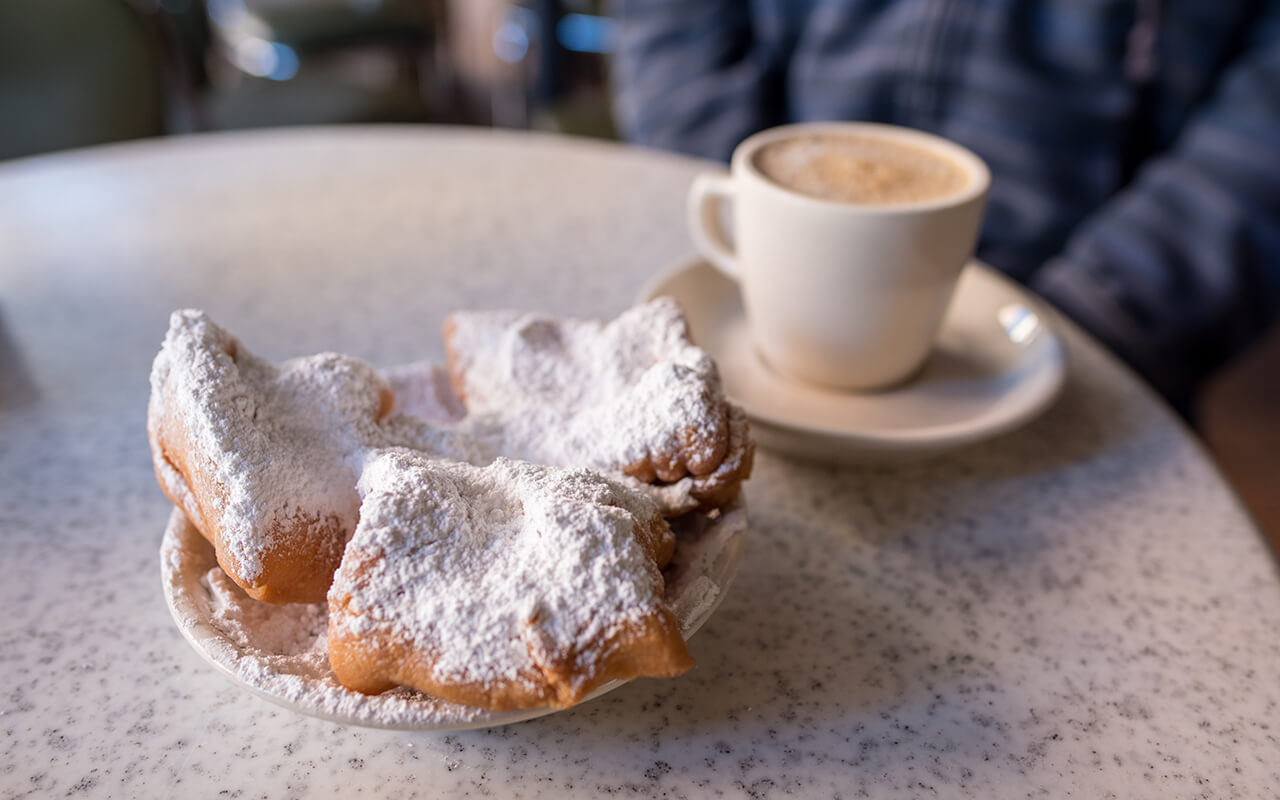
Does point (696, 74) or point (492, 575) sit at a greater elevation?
point (492, 575)

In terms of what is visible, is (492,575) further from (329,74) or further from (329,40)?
(329,40)

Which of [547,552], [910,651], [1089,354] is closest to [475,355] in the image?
[547,552]

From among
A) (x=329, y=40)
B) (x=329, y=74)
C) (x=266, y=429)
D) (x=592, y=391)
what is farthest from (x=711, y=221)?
(x=329, y=40)

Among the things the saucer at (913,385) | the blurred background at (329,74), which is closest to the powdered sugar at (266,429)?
the saucer at (913,385)

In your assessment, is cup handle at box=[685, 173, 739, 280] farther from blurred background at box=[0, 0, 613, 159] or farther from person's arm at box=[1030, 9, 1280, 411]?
blurred background at box=[0, 0, 613, 159]

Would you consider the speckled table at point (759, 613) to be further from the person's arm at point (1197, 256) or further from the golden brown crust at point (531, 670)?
the person's arm at point (1197, 256)

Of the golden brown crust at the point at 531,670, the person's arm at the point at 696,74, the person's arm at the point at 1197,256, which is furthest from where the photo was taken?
the person's arm at the point at 696,74

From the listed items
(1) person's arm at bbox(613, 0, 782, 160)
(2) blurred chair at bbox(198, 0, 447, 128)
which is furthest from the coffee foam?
(2) blurred chair at bbox(198, 0, 447, 128)
